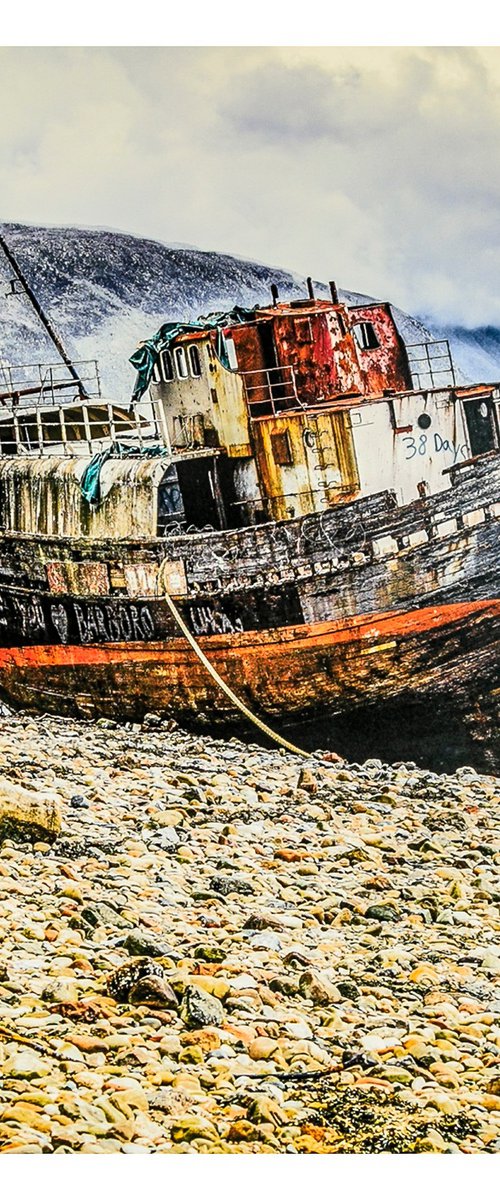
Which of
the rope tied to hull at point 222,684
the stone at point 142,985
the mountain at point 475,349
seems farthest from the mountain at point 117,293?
the stone at point 142,985

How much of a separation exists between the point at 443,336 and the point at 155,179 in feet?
3.38

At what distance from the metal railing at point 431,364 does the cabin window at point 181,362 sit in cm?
71

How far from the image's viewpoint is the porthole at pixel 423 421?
396 centimetres

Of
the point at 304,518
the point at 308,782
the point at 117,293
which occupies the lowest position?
the point at 308,782

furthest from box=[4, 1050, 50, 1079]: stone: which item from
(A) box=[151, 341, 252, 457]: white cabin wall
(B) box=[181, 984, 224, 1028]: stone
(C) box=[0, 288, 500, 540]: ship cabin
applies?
(A) box=[151, 341, 252, 457]: white cabin wall

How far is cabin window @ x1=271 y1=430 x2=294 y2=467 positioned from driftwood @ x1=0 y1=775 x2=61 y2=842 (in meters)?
1.27

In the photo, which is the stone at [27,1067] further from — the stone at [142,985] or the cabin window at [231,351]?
the cabin window at [231,351]

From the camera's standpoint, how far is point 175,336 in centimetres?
401

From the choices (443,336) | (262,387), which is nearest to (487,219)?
(443,336)

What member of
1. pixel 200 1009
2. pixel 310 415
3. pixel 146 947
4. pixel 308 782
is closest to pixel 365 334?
pixel 310 415

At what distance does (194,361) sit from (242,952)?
1.83 m

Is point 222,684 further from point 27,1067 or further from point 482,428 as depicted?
point 27,1067

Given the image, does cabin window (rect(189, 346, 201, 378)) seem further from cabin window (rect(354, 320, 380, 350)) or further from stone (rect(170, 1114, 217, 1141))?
stone (rect(170, 1114, 217, 1141))

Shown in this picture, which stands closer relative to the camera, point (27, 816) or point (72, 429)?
point (27, 816)
